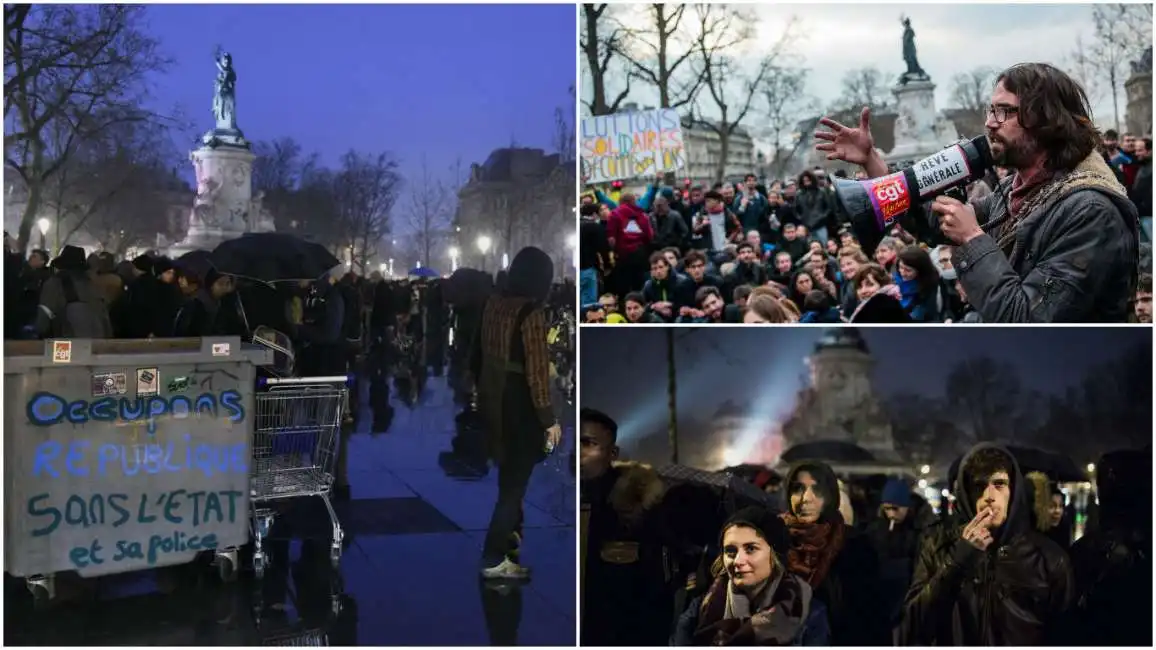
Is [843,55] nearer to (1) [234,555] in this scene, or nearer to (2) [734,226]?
(2) [734,226]

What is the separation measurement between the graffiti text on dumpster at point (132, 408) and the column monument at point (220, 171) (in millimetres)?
693

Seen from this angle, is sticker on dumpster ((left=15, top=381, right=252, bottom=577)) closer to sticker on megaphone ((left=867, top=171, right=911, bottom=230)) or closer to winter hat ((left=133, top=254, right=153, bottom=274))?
winter hat ((left=133, top=254, right=153, bottom=274))

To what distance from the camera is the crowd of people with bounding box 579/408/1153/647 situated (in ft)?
17.7

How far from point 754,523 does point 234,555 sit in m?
2.42

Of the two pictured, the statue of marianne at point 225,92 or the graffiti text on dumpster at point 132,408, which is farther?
the statue of marianne at point 225,92

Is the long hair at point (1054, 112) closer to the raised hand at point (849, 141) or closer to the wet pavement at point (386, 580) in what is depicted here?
the raised hand at point (849, 141)

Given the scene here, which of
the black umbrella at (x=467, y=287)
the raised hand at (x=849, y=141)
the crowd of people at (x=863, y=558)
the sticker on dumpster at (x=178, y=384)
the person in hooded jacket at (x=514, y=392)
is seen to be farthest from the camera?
the black umbrella at (x=467, y=287)

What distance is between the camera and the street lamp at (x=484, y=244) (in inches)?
221

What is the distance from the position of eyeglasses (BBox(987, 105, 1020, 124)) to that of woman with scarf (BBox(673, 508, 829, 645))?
2039 millimetres

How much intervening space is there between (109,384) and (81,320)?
342mm

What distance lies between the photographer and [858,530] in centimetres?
539

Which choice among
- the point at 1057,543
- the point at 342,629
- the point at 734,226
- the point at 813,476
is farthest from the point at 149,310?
the point at 1057,543

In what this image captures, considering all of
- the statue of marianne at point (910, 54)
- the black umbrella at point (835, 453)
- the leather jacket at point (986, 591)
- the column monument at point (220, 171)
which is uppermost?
the statue of marianne at point (910, 54)

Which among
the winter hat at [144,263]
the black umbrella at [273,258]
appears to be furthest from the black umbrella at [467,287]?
the winter hat at [144,263]
